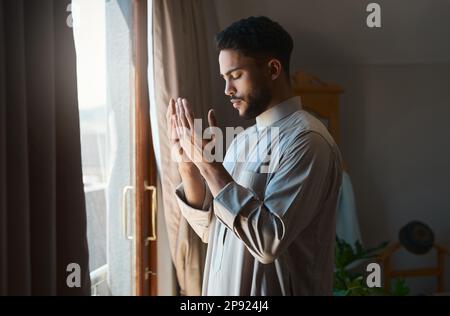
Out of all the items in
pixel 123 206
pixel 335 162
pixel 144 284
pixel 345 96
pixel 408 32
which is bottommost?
pixel 144 284

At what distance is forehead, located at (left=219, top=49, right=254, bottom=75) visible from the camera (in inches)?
37.4

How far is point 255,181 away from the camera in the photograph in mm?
919

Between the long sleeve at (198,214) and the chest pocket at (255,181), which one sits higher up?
the chest pocket at (255,181)

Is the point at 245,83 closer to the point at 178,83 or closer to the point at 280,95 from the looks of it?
the point at 280,95

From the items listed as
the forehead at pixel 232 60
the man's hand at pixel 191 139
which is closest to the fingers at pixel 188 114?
the man's hand at pixel 191 139

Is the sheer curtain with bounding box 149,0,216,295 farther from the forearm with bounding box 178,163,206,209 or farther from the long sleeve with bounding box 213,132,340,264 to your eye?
the long sleeve with bounding box 213,132,340,264

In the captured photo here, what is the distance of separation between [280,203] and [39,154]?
1.45 feet

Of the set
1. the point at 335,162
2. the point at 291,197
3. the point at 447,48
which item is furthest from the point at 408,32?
the point at 291,197

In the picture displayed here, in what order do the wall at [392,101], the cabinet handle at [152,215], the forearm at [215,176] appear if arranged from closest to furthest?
the forearm at [215,176] → the wall at [392,101] → the cabinet handle at [152,215]

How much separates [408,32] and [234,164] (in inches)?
18.8

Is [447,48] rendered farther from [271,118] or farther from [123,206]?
[123,206]

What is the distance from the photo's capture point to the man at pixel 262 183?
0.88m

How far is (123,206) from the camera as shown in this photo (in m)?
1.19

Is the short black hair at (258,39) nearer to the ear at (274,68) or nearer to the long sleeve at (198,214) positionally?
the ear at (274,68)
